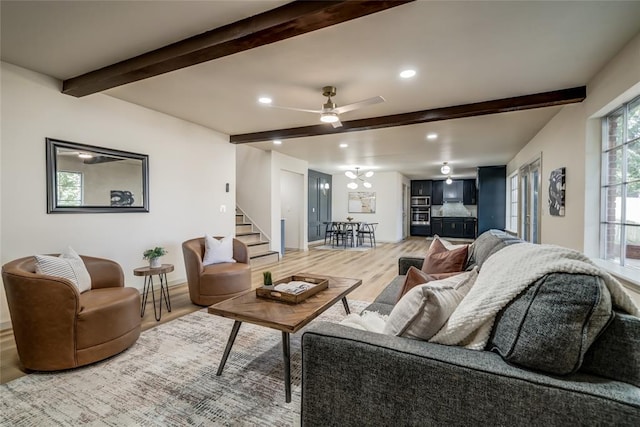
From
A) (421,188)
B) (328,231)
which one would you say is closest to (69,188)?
(328,231)

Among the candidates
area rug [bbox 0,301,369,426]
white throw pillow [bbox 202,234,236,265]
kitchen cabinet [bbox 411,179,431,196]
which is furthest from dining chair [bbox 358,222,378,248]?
area rug [bbox 0,301,369,426]

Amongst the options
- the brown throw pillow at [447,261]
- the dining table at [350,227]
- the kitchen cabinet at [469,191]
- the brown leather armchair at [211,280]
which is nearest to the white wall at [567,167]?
the brown throw pillow at [447,261]

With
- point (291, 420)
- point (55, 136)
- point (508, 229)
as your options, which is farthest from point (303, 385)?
point (508, 229)

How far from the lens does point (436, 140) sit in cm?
564

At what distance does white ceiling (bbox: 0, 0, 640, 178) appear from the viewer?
2.01 meters

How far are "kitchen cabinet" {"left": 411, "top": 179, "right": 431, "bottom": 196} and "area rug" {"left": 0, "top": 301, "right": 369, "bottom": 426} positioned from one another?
11.3 meters

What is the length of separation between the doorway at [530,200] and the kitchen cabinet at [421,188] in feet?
19.5

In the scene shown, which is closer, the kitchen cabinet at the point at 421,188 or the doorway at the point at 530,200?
the doorway at the point at 530,200

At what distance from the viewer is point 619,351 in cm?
90

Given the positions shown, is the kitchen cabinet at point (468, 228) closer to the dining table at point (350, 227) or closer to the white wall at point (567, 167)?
the dining table at point (350, 227)

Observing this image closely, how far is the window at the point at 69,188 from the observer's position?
313 cm

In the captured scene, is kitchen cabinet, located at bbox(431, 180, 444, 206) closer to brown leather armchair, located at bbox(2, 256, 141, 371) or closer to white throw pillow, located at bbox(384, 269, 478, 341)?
white throw pillow, located at bbox(384, 269, 478, 341)

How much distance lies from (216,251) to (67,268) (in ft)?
5.24

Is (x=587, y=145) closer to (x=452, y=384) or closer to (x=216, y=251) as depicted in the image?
(x=452, y=384)
